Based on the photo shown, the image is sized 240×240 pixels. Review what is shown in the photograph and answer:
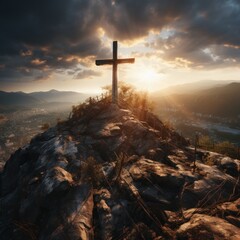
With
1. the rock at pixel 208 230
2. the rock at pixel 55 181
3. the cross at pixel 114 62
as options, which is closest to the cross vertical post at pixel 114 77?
the cross at pixel 114 62

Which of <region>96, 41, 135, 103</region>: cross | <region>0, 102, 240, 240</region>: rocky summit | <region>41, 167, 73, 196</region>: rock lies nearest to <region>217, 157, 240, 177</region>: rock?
<region>0, 102, 240, 240</region>: rocky summit

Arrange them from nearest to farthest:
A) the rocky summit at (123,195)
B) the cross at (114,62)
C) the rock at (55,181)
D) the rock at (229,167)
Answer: the rocky summit at (123,195)
the rock at (55,181)
the rock at (229,167)
the cross at (114,62)

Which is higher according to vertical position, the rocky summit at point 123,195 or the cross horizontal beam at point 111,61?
the cross horizontal beam at point 111,61

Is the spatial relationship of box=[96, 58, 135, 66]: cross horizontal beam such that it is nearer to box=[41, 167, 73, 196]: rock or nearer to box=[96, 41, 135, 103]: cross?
box=[96, 41, 135, 103]: cross

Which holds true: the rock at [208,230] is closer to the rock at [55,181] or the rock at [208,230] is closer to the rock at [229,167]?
the rock at [229,167]

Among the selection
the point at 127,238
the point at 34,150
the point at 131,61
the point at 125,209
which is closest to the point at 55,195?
the point at 125,209

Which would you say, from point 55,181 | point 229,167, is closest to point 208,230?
point 229,167

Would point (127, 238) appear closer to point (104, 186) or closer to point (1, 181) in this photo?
point (104, 186)

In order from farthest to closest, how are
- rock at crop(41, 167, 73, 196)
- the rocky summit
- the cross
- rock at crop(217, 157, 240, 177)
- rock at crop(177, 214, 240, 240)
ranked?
the cross, rock at crop(217, 157, 240, 177), rock at crop(41, 167, 73, 196), the rocky summit, rock at crop(177, 214, 240, 240)
